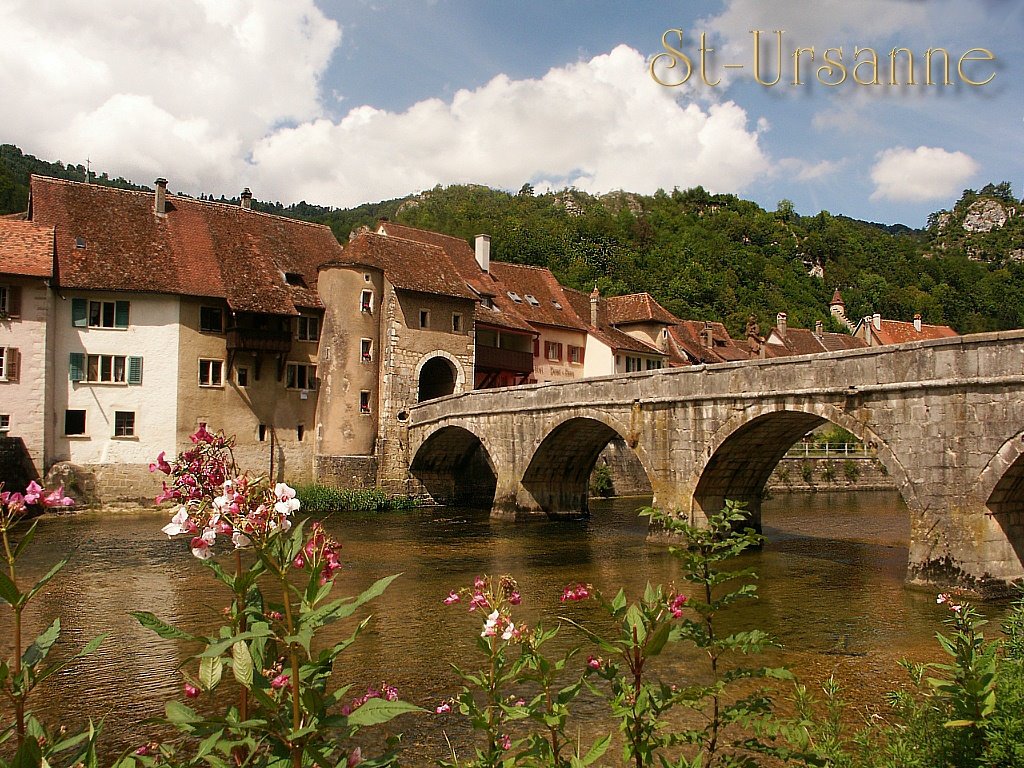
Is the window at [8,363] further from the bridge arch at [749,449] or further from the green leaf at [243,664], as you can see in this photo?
the green leaf at [243,664]

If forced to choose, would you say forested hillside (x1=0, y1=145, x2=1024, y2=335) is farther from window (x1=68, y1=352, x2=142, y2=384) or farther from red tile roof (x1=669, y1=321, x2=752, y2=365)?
window (x1=68, y1=352, x2=142, y2=384)

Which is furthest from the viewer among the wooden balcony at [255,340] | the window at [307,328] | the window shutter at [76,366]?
the window at [307,328]

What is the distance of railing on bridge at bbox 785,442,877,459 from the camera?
43.0 meters

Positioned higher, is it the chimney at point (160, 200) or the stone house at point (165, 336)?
the chimney at point (160, 200)

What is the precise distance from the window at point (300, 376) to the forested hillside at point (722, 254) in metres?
38.8

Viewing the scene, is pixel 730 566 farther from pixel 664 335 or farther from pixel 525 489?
pixel 664 335

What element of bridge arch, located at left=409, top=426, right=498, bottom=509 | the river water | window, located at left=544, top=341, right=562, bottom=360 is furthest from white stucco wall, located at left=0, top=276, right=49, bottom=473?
window, located at left=544, top=341, right=562, bottom=360

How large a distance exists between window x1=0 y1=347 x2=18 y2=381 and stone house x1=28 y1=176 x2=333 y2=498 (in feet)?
3.99

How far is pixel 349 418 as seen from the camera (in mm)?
35281

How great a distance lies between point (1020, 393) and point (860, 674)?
6.79 metres

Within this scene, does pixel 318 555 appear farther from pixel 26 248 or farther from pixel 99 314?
pixel 26 248

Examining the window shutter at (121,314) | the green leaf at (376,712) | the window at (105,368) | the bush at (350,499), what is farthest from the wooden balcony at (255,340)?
the green leaf at (376,712)

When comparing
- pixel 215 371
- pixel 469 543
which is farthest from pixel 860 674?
pixel 215 371

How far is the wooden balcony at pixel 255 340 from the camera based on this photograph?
3312cm
